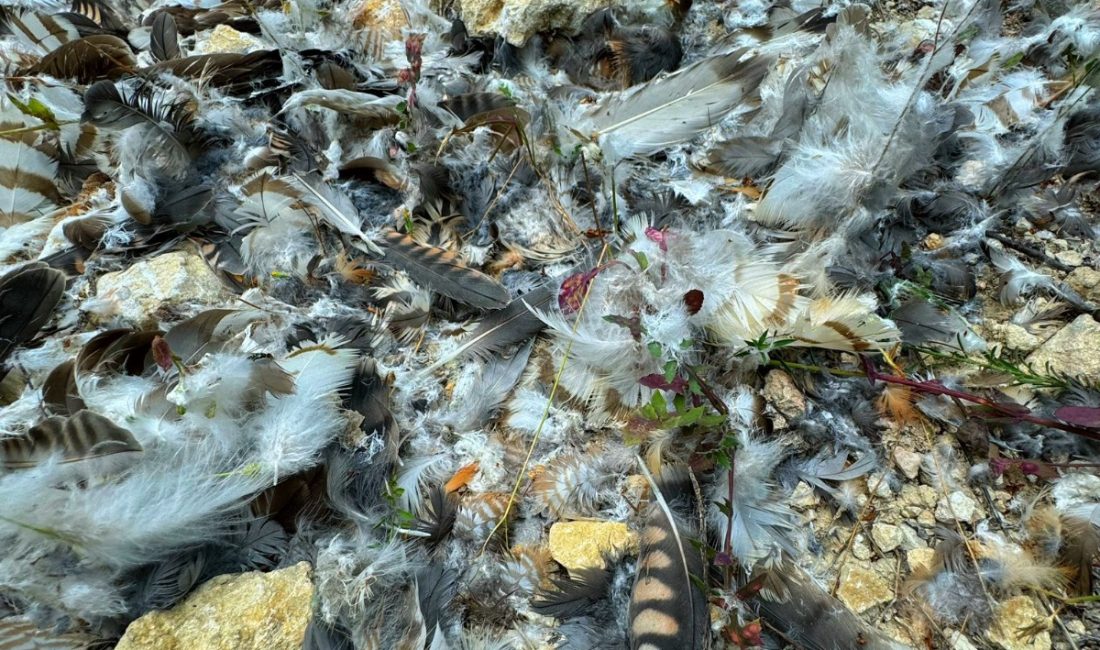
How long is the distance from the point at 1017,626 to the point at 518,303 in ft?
3.87

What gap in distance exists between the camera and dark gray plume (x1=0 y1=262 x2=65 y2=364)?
1.33m

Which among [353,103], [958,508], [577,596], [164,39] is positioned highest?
[164,39]

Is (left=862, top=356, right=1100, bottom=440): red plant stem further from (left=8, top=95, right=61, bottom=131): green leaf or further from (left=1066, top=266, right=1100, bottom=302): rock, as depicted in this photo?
(left=8, top=95, right=61, bottom=131): green leaf

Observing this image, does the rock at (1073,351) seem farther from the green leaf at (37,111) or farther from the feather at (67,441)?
the green leaf at (37,111)

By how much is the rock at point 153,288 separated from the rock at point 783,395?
134 cm

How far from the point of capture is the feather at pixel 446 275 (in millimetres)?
1494

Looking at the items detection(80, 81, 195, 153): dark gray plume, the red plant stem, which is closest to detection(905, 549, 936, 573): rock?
the red plant stem

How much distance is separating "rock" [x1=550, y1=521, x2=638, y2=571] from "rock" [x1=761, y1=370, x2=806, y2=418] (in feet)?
1.42

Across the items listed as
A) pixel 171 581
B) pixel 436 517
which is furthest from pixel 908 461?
pixel 171 581

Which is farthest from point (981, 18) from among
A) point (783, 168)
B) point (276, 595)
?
point (276, 595)

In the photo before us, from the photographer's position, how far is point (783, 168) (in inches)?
61.7

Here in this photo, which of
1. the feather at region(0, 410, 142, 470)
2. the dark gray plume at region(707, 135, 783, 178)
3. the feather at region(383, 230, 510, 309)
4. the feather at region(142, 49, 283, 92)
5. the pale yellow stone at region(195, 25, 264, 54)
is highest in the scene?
the pale yellow stone at region(195, 25, 264, 54)

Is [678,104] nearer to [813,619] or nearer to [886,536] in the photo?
[886,536]

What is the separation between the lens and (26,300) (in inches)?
53.2
